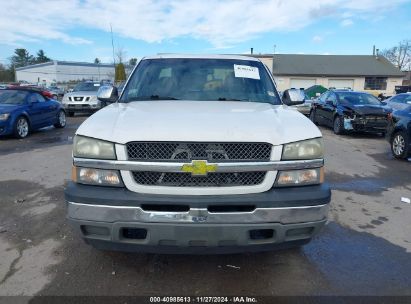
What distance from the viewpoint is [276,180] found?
2.87 m

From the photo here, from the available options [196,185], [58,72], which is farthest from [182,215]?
[58,72]

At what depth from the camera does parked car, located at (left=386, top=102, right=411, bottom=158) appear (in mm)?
8531

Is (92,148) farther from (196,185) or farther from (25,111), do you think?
(25,111)

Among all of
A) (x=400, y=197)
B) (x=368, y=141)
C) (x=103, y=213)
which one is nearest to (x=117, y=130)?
(x=103, y=213)

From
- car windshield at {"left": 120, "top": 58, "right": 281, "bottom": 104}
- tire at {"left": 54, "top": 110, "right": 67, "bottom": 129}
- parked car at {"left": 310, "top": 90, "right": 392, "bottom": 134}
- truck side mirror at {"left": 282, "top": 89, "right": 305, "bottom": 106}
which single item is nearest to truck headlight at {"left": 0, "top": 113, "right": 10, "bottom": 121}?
tire at {"left": 54, "top": 110, "right": 67, "bottom": 129}

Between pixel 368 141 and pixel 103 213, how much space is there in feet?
36.9

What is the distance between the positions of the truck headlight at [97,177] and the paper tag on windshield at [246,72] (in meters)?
2.14

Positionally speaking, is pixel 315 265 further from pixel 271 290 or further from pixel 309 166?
pixel 309 166

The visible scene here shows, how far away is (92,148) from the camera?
9.48ft

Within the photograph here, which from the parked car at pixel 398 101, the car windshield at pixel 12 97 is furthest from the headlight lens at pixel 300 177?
the parked car at pixel 398 101

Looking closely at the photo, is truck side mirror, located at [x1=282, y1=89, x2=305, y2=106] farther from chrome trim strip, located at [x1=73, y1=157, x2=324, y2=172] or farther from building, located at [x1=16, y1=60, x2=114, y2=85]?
building, located at [x1=16, y1=60, x2=114, y2=85]

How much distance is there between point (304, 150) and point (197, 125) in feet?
2.84

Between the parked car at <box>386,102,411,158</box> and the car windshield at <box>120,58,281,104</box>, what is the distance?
5.52 metres

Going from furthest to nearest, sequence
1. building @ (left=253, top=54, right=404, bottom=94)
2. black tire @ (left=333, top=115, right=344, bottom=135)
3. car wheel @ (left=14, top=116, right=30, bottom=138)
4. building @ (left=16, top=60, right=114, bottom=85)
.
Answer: building @ (left=16, top=60, right=114, bottom=85) → building @ (left=253, top=54, right=404, bottom=94) → black tire @ (left=333, top=115, right=344, bottom=135) → car wheel @ (left=14, top=116, right=30, bottom=138)
